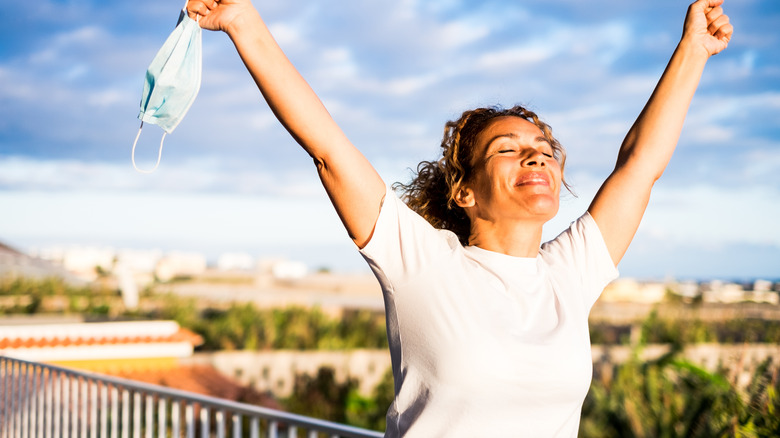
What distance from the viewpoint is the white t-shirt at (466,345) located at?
1.41 m

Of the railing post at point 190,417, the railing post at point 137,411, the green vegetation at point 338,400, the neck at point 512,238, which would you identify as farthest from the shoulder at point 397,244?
the green vegetation at point 338,400

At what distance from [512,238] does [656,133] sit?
587mm

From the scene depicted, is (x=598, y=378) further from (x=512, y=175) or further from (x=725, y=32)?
(x=512, y=175)

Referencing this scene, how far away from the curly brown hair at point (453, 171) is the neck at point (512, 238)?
148 mm

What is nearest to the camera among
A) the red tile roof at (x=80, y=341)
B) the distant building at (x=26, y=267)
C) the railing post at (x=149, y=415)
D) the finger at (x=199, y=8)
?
the finger at (x=199, y=8)

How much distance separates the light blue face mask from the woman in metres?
0.09

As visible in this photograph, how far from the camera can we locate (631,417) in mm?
6547

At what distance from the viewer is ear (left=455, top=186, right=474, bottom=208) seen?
1772mm

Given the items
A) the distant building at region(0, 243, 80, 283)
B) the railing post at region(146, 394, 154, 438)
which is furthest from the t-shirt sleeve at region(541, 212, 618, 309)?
the distant building at region(0, 243, 80, 283)

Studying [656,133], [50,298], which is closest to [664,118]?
[656,133]

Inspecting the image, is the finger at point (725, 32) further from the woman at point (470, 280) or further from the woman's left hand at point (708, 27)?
the woman at point (470, 280)

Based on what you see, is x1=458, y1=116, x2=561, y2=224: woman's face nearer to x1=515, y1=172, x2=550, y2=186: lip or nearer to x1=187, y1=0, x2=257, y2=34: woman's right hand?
x1=515, y1=172, x2=550, y2=186: lip

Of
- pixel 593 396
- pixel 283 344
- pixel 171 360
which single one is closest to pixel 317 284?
pixel 283 344

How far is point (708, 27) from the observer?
83.8 inches
